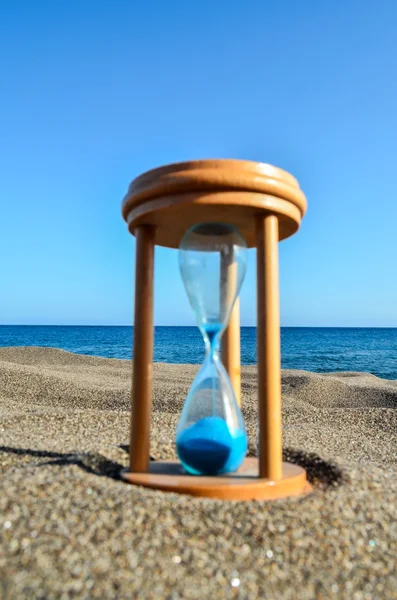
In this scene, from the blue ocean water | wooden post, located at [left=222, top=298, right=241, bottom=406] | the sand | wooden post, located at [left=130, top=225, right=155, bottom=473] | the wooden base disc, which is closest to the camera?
the sand

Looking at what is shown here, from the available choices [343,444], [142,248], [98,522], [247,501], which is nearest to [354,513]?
[247,501]

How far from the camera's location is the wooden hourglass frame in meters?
1.95

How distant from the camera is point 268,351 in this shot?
2041mm

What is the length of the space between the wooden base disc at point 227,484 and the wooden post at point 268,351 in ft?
0.19

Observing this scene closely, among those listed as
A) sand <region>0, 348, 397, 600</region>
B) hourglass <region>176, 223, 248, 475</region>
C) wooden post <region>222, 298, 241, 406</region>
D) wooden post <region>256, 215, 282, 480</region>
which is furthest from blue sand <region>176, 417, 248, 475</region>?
wooden post <region>222, 298, 241, 406</region>

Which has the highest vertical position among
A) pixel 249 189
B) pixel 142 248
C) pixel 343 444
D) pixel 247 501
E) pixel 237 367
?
pixel 249 189

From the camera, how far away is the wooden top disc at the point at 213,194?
1.96m

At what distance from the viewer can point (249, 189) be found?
199 cm

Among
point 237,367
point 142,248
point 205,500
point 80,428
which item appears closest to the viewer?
point 205,500

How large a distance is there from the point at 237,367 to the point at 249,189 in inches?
34.9

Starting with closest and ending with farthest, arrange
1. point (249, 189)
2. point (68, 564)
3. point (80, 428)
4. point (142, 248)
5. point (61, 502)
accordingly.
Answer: point (68, 564) < point (61, 502) < point (249, 189) < point (142, 248) < point (80, 428)

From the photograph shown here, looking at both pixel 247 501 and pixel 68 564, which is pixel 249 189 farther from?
pixel 68 564

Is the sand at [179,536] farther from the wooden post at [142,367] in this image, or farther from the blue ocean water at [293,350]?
the blue ocean water at [293,350]

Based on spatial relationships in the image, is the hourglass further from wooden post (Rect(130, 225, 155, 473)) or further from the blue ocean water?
the blue ocean water
